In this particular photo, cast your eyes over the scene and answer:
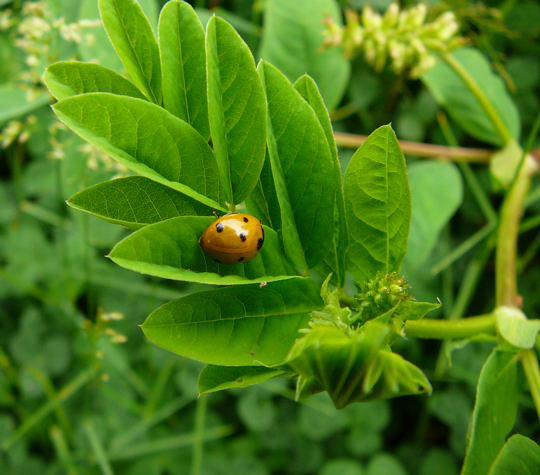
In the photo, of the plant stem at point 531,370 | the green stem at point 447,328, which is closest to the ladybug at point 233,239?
the green stem at point 447,328

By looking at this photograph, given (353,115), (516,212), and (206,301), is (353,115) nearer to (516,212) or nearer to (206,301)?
(516,212)

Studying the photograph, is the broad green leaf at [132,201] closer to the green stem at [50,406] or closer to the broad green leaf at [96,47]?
the broad green leaf at [96,47]

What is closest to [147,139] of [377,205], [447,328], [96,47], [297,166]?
[297,166]

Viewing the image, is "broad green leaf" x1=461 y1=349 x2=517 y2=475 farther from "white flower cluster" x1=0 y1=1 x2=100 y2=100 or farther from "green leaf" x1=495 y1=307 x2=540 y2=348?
"white flower cluster" x1=0 y1=1 x2=100 y2=100

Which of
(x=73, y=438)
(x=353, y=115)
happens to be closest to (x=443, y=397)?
(x=353, y=115)

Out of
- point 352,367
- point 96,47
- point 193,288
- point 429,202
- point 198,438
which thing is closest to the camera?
point 352,367

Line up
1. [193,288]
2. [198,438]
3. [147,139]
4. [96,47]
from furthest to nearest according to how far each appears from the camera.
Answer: [193,288] → [198,438] → [96,47] → [147,139]

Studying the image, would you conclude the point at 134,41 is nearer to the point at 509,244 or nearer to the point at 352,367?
the point at 352,367
